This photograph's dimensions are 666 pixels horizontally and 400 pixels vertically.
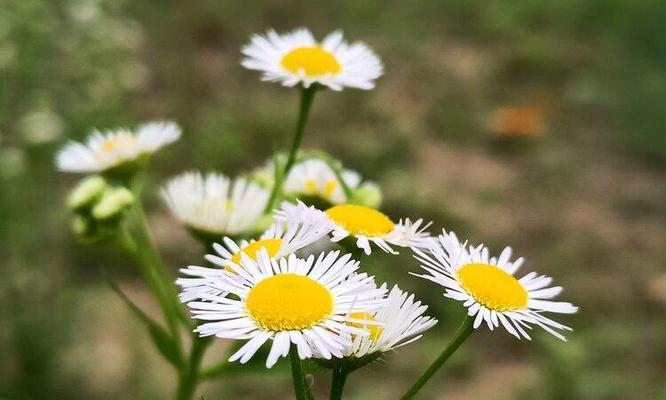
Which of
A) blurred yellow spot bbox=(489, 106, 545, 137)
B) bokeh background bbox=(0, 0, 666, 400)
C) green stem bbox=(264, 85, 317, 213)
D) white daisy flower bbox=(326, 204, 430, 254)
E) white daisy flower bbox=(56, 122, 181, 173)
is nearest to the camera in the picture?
white daisy flower bbox=(326, 204, 430, 254)

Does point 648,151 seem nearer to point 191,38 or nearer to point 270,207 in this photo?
point 191,38

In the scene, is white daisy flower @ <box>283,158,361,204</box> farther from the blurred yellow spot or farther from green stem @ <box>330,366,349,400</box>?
the blurred yellow spot

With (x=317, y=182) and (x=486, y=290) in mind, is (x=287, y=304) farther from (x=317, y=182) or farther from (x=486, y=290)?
(x=317, y=182)

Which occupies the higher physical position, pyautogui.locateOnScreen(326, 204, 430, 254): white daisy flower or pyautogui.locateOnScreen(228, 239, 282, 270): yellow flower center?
pyautogui.locateOnScreen(326, 204, 430, 254): white daisy flower

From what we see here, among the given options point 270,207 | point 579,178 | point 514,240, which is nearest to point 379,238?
point 270,207

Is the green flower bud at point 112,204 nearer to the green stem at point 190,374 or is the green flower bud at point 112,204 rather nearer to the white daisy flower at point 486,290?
the green stem at point 190,374

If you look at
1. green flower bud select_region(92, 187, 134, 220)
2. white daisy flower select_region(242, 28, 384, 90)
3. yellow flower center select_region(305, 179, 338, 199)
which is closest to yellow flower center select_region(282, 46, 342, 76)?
white daisy flower select_region(242, 28, 384, 90)
